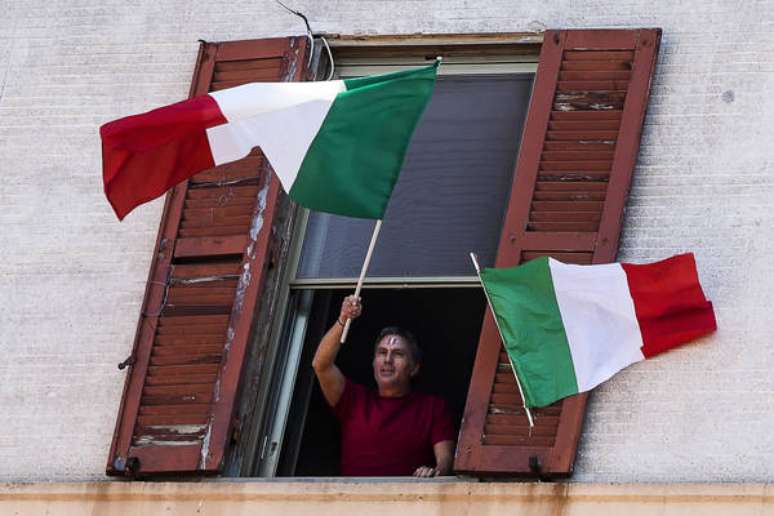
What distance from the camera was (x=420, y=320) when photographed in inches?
407

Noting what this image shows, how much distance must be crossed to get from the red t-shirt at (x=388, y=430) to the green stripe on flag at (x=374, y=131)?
783 mm

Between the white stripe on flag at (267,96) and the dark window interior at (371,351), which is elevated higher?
the white stripe on flag at (267,96)

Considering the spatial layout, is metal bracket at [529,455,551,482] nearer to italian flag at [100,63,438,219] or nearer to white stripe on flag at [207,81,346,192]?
italian flag at [100,63,438,219]

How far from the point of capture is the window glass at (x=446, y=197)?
10.0m

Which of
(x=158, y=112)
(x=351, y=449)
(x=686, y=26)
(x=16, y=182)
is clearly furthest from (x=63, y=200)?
(x=686, y=26)

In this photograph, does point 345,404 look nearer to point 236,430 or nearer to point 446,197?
point 236,430

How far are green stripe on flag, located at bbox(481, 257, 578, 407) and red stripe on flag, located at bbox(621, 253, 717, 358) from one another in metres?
0.28

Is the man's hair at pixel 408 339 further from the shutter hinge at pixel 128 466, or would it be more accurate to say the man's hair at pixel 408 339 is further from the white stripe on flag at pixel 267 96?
the shutter hinge at pixel 128 466

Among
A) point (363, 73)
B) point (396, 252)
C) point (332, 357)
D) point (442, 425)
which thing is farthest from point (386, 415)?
point (363, 73)

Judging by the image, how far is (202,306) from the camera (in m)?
9.77

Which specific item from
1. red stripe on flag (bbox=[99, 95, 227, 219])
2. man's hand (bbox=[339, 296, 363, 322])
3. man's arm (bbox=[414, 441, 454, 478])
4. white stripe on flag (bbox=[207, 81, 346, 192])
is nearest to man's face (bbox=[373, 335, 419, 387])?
man's arm (bbox=[414, 441, 454, 478])

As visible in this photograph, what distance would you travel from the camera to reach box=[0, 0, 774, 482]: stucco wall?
9.16 meters

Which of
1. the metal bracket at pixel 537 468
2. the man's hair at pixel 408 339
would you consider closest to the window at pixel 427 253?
the man's hair at pixel 408 339

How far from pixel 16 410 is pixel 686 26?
2.82 metres
